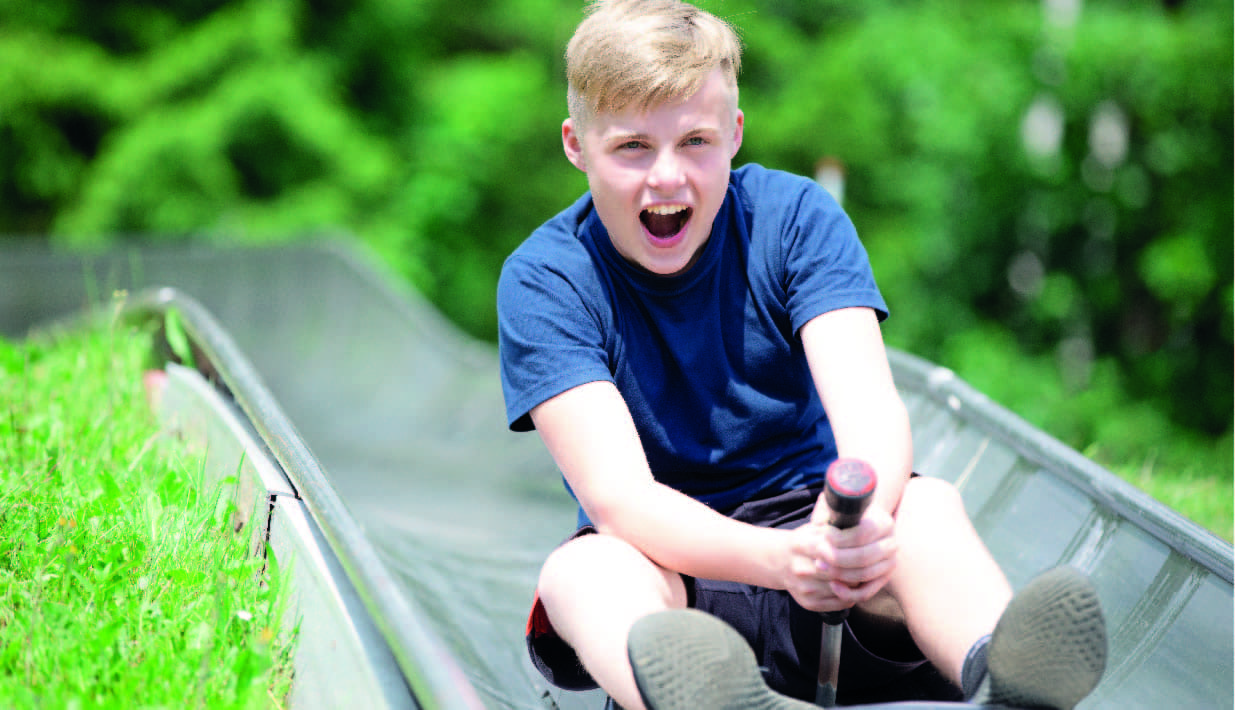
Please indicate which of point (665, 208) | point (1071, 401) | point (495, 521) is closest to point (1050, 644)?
point (665, 208)

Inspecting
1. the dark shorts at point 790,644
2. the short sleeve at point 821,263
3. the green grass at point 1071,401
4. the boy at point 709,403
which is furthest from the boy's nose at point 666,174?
the green grass at point 1071,401

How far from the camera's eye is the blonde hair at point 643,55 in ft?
5.60

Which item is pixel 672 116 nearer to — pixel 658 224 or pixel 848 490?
pixel 658 224

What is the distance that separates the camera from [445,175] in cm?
1197

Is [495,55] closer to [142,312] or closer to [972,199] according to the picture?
[972,199]

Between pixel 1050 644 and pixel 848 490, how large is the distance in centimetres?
30

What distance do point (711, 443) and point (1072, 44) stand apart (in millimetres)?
7610

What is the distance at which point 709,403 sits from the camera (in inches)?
72.2

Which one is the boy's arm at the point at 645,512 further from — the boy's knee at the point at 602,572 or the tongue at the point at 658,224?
the tongue at the point at 658,224

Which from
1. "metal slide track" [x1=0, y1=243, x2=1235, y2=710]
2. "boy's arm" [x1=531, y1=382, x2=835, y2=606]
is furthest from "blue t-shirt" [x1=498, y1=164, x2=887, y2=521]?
"metal slide track" [x1=0, y1=243, x2=1235, y2=710]

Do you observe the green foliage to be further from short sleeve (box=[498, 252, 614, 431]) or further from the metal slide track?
short sleeve (box=[498, 252, 614, 431])

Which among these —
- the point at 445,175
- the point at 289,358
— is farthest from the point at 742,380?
the point at 445,175

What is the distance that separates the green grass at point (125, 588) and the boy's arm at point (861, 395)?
2.97ft

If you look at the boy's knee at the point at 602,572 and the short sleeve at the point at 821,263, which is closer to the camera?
the boy's knee at the point at 602,572
